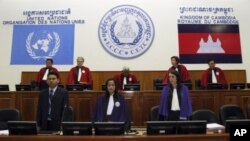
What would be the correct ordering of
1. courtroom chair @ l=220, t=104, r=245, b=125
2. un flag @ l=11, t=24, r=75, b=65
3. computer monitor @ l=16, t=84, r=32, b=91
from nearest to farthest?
courtroom chair @ l=220, t=104, r=245, b=125, computer monitor @ l=16, t=84, r=32, b=91, un flag @ l=11, t=24, r=75, b=65

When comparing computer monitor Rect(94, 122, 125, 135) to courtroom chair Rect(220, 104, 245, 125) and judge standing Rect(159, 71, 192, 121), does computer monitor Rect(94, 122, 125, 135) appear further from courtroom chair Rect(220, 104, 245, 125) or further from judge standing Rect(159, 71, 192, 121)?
courtroom chair Rect(220, 104, 245, 125)

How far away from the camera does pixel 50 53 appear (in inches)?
352

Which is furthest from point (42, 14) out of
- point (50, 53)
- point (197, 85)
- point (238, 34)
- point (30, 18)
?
point (238, 34)

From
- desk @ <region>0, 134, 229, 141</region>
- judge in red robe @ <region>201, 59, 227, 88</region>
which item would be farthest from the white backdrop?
desk @ <region>0, 134, 229, 141</region>

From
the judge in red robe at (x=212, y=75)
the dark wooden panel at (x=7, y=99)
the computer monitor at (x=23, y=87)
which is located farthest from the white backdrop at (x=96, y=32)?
the dark wooden panel at (x=7, y=99)

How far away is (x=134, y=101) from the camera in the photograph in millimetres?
5973

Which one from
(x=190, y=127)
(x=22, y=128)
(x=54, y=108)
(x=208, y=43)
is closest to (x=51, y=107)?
(x=54, y=108)

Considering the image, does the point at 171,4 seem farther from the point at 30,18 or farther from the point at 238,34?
the point at 30,18

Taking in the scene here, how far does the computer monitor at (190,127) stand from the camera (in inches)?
103

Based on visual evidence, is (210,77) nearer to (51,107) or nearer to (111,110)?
(111,110)

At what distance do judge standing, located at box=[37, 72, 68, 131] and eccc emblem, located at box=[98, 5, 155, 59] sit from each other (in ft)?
16.6

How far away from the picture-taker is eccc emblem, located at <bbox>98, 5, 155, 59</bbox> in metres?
8.94

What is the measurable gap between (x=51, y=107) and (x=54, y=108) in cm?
4

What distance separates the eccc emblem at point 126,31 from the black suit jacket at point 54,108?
16.7ft
